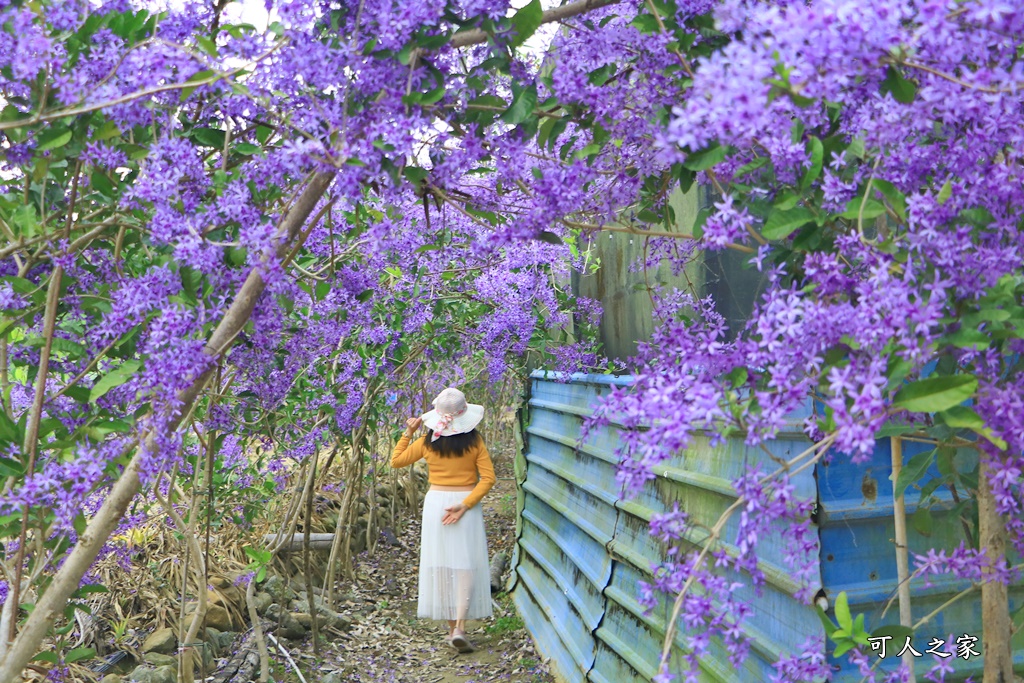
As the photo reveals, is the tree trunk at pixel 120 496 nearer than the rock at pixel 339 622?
Yes

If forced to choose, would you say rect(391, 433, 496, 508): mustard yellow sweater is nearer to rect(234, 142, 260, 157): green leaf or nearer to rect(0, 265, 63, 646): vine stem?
rect(0, 265, 63, 646): vine stem

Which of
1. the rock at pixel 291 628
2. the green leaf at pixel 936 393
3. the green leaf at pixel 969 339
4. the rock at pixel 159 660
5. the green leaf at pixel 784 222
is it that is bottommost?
the rock at pixel 291 628

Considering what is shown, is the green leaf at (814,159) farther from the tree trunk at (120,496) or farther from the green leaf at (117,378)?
the green leaf at (117,378)

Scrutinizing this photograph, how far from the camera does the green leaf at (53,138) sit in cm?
174

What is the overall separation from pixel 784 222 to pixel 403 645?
4872 mm

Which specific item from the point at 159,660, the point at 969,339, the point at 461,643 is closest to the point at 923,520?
the point at 969,339

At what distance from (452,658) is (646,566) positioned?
246cm

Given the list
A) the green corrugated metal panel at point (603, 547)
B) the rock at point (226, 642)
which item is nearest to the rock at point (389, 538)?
the green corrugated metal panel at point (603, 547)

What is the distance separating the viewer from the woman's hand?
18.8 ft

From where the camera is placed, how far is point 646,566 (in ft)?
11.3

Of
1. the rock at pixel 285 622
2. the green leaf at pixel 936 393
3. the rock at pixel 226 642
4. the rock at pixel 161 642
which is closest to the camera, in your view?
the green leaf at pixel 936 393

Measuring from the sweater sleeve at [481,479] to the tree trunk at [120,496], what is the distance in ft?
→ 12.8

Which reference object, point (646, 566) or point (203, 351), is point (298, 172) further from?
point (646, 566)

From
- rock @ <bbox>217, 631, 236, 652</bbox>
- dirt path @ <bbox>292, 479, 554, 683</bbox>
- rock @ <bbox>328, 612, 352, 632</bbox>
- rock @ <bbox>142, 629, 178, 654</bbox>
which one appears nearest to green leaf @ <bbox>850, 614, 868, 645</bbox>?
dirt path @ <bbox>292, 479, 554, 683</bbox>
